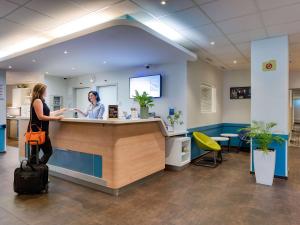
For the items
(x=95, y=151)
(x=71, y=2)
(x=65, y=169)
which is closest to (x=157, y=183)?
(x=95, y=151)

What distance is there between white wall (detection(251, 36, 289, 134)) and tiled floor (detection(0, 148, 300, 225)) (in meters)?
1.25

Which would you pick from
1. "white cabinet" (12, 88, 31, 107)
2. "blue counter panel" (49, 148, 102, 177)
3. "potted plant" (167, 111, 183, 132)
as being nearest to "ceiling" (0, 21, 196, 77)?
"potted plant" (167, 111, 183, 132)

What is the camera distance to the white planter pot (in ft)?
12.5

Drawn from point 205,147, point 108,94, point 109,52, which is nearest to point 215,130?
point 205,147

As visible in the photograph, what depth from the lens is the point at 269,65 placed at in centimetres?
424

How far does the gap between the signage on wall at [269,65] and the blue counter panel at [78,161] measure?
358 cm

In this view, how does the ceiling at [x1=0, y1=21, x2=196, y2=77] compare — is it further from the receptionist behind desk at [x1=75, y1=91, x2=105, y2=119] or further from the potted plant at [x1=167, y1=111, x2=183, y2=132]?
the potted plant at [x1=167, y1=111, x2=183, y2=132]

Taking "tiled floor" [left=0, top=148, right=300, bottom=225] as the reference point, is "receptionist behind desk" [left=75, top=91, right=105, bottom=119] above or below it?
above

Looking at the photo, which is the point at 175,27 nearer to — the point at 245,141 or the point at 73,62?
the point at 73,62

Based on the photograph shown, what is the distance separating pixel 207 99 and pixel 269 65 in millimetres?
2686

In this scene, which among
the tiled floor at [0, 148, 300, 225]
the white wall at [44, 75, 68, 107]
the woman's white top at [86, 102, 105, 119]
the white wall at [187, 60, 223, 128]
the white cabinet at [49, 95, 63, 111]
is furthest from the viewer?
the white cabinet at [49, 95, 63, 111]

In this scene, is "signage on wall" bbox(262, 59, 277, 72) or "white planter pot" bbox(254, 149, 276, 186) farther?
"signage on wall" bbox(262, 59, 277, 72)

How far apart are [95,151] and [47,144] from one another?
87cm

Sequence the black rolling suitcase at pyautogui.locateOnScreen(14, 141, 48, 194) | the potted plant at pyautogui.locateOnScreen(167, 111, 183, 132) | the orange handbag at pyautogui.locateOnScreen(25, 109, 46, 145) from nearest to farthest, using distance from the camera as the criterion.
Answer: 1. the black rolling suitcase at pyautogui.locateOnScreen(14, 141, 48, 194)
2. the orange handbag at pyautogui.locateOnScreen(25, 109, 46, 145)
3. the potted plant at pyautogui.locateOnScreen(167, 111, 183, 132)
